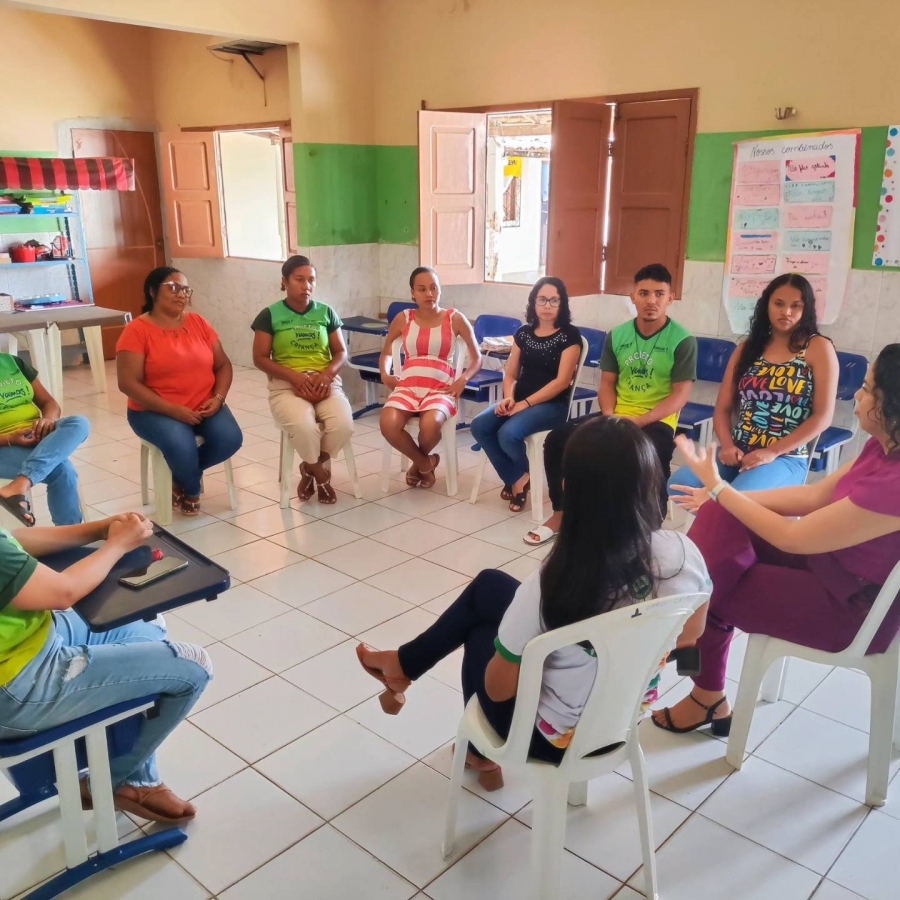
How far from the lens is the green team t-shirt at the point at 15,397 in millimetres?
3209

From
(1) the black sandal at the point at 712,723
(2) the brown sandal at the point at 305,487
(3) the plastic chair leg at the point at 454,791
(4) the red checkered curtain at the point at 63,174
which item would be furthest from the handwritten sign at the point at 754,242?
→ (4) the red checkered curtain at the point at 63,174

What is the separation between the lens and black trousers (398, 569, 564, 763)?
1.81 m

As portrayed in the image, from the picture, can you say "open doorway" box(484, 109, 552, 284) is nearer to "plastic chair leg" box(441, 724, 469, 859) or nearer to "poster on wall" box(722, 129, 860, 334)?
"poster on wall" box(722, 129, 860, 334)

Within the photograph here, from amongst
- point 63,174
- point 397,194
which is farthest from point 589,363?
point 63,174

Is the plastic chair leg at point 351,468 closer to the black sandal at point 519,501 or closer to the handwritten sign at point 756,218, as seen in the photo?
the black sandal at point 519,501

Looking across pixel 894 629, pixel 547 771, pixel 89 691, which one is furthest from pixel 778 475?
pixel 89 691

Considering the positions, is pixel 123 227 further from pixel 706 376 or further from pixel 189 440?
pixel 706 376

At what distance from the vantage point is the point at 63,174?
610cm

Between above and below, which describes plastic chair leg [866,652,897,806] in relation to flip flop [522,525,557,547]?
above

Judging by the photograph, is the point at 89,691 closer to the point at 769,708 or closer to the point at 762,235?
the point at 769,708

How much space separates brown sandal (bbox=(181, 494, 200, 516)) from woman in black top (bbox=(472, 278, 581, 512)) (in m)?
1.35

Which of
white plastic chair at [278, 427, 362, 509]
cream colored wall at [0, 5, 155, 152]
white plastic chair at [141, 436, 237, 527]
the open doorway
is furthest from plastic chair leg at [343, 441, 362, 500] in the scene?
the open doorway

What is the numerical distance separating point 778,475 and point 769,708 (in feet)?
3.01

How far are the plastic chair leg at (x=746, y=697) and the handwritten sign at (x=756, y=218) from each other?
262 centimetres
